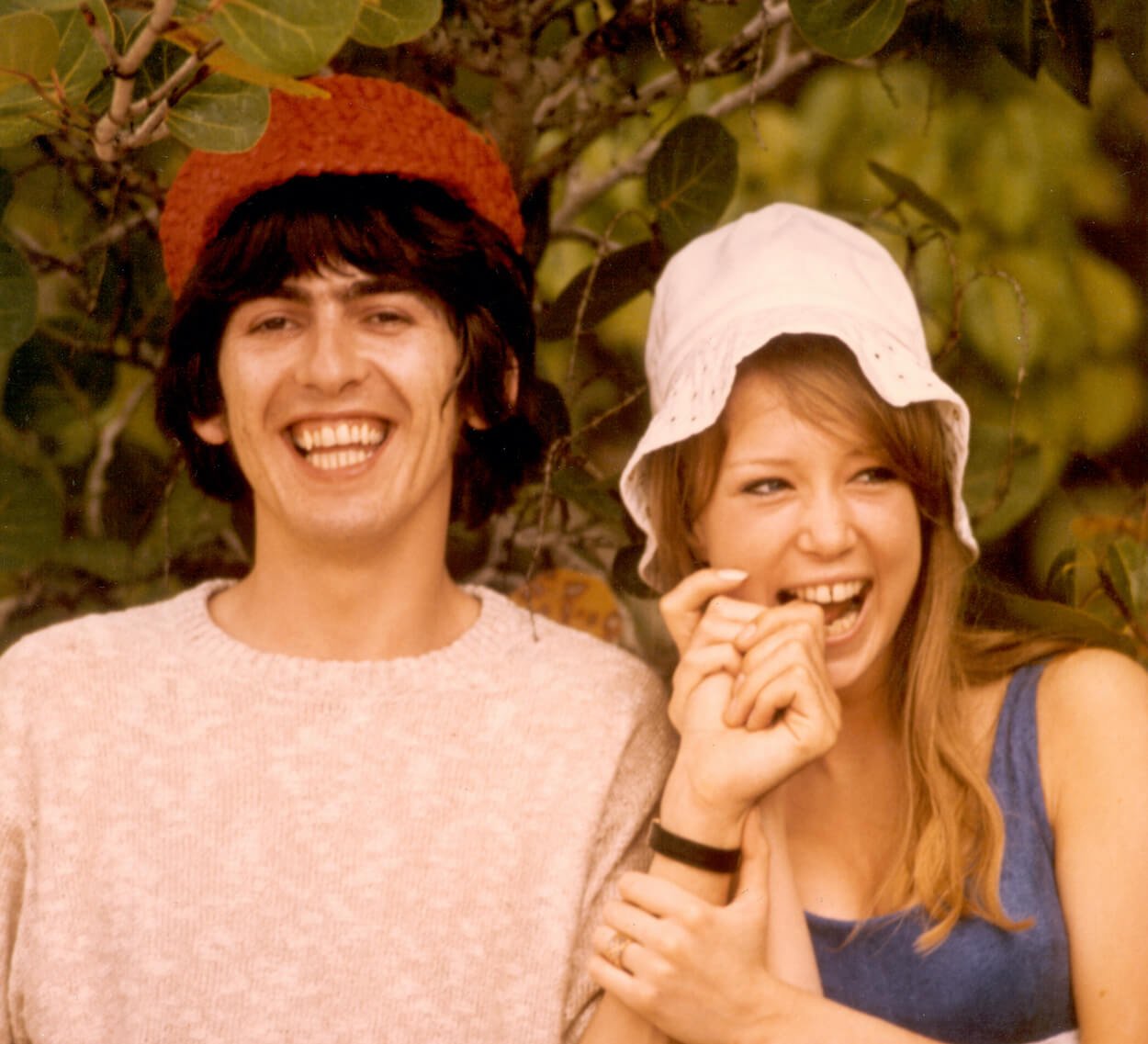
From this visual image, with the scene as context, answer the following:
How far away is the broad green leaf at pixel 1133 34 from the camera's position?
5.17ft

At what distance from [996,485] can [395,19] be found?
950 millimetres

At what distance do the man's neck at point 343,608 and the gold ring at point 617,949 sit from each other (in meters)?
0.43

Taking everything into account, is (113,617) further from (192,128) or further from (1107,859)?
(1107,859)

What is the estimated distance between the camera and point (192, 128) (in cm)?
123

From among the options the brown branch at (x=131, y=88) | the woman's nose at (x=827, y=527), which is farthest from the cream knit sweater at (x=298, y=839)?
the brown branch at (x=131, y=88)

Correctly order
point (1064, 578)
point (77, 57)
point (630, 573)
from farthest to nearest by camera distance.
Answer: point (630, 573), point (1064, 578), point (77, 57)

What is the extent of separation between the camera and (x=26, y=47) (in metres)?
1.13

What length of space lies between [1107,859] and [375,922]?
30.5 inches

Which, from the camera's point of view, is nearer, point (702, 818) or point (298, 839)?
point (702, 818)

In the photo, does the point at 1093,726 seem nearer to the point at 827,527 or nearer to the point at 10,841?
the point at 827,527

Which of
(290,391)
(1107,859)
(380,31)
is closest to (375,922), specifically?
(290,391)

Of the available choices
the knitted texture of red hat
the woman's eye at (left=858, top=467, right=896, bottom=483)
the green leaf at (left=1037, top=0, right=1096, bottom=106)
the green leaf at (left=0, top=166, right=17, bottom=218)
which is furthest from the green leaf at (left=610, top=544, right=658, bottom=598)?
the green leaf at (left=0, top=166, right=17, bottom=218)

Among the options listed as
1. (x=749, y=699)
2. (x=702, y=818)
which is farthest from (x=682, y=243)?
(x=702, y=818)

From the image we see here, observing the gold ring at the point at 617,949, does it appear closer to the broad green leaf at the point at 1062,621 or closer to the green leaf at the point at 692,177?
the broad green leaf at the point at 1062,621
